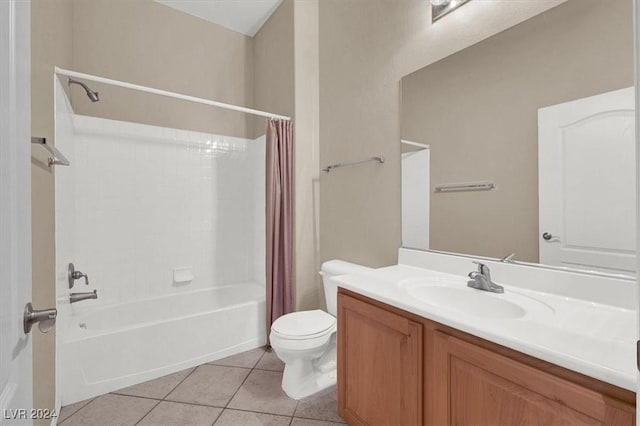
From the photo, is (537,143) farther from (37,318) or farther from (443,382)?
(37,318)

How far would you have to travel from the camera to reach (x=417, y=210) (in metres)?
1.68

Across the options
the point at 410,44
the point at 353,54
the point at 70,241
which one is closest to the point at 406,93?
the point at 410,44

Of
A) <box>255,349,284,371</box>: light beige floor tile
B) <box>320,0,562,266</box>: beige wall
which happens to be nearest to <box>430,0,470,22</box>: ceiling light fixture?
<box>320,0,562,266</box>: beige wall

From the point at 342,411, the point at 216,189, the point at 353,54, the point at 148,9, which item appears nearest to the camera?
the point at 342,411

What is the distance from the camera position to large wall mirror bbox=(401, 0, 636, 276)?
3.31 feet

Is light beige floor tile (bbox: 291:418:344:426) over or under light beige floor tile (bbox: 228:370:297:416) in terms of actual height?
under

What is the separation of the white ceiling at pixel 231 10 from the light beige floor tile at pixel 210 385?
9.68ft

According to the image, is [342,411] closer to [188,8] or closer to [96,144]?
[96,144]

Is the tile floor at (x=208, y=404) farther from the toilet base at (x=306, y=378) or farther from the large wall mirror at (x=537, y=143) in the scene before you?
the large wall mirror at (x=537, y=143)

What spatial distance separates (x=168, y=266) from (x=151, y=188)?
2.32ft

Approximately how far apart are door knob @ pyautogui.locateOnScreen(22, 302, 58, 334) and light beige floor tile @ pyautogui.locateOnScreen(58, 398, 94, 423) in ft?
4.77

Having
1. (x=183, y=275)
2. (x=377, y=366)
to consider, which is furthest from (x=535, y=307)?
(x=183, y=275)

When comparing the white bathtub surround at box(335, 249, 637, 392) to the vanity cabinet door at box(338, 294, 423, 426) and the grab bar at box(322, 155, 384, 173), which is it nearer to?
the vanity cabinet door at box(338, 294, 423, 426)

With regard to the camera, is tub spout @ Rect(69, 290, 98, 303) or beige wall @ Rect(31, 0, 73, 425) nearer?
beige wall @ Rect(31, 0, 73, 425)
